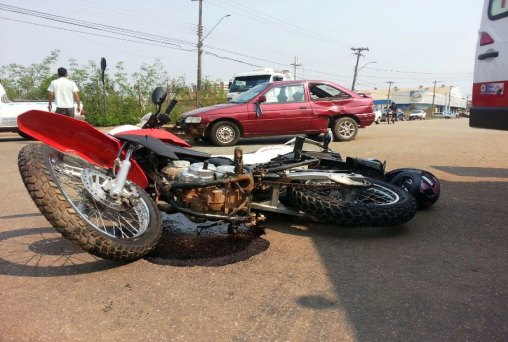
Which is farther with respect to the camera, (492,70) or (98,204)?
(492,70)

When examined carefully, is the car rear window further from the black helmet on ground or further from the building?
the building

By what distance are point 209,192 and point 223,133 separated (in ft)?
23.7

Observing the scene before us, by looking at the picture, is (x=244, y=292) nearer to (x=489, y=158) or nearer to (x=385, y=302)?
(x=385, y=302)

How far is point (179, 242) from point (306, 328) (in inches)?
64.9

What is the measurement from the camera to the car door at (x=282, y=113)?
10578mm

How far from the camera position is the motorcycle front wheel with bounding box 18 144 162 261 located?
2.59 metres

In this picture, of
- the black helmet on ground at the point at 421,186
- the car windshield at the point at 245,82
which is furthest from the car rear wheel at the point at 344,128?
the car windshield at the point at 245,82

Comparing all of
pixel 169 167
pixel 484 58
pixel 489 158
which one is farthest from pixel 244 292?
pixel 489 158

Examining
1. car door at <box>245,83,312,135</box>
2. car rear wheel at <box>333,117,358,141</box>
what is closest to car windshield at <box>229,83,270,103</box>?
car door at <box>245,83,312,135</box>

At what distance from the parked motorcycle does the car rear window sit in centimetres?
198

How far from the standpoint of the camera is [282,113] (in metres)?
10.6

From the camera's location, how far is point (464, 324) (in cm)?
232

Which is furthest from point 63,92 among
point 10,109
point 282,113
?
point 282,113

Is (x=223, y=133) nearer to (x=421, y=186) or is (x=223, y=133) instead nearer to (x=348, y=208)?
(x=421, y=186)
